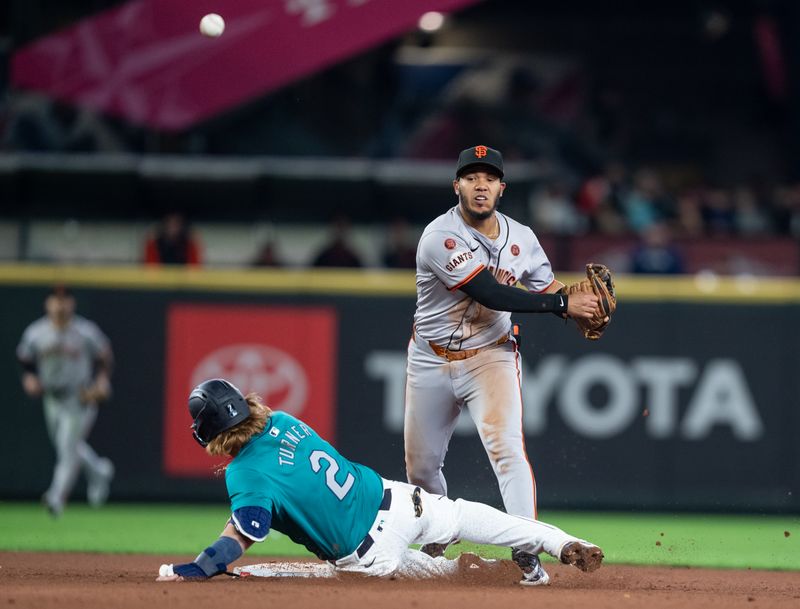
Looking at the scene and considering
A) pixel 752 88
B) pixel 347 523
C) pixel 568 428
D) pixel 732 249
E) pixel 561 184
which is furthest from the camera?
pixel 752 88

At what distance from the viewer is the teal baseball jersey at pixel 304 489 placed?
5.89m

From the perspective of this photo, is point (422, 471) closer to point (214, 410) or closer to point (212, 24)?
point (214, 410)

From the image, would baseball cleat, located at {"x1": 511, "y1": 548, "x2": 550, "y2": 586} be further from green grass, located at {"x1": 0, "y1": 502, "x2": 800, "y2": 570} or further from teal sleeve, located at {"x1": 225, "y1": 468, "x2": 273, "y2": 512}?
teal sleeve, located at {"x1": 225, "y1": 468, "x2": 273, "y2": 512}

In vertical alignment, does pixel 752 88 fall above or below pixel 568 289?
above

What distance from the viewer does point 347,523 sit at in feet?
19.8

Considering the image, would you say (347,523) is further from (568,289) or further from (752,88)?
(752,88)

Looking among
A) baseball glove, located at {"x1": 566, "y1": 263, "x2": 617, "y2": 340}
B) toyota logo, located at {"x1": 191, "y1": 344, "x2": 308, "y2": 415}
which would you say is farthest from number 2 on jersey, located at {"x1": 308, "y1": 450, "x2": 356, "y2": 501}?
toyota logo, located at {"x1": 191, "y1": 344, "x2": 308, "y2": 415}

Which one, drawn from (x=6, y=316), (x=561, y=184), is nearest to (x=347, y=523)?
(x=6, y=316)

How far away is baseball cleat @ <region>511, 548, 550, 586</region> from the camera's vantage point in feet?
21.2

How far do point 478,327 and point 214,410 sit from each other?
1.54m

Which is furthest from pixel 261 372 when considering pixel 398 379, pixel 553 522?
pixel 553 522

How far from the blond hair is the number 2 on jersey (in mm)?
272

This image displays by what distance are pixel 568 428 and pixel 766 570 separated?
3836 millimetres

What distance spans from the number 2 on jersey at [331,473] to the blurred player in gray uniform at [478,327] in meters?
0.84
